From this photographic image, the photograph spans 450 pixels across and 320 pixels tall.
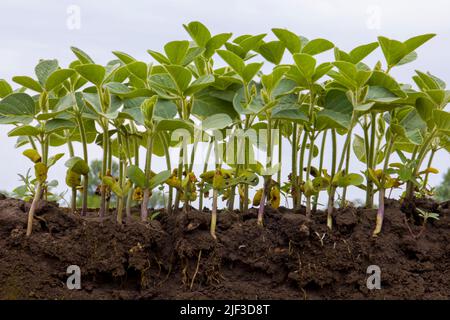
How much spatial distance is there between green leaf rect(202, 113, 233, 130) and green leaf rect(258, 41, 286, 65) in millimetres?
302

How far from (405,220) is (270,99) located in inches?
21.3

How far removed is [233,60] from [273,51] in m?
0.23

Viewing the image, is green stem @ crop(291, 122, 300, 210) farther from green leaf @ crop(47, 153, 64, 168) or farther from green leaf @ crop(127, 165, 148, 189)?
green leaf @ crop(47, 153, 64, 168)

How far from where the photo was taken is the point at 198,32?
2.02 metres

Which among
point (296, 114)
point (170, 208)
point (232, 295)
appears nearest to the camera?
point (232, 295)

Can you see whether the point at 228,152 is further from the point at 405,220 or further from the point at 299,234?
the point at 405,220

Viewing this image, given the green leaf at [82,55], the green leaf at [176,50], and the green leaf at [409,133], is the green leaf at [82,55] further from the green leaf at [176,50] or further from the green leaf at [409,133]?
the green leaf at [409,133]

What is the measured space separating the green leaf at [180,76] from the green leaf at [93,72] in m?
0.19

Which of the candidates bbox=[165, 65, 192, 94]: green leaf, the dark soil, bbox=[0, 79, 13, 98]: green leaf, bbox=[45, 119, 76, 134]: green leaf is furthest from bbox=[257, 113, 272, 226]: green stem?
bbox=[0, 79, 13, 98]: green leaf

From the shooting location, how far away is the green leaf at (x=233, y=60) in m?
1.84

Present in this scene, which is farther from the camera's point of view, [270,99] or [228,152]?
[228,152]

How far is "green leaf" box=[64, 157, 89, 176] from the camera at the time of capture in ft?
6.26

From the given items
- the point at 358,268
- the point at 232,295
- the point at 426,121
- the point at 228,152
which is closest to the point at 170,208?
the point at 228,152

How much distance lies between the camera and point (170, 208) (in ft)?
6.66
